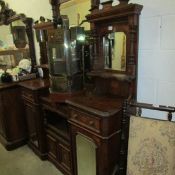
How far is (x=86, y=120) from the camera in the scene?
4.84 feet

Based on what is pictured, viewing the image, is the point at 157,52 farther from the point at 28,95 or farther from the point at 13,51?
the point at 13,51

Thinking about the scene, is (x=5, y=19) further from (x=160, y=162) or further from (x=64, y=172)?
(x=160, y=162)

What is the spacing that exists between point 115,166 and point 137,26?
3.45ft

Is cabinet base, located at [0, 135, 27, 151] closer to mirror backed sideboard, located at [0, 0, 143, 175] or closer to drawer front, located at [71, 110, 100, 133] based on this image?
mirror backed sideboard, located at [0, 0, 143, 175]

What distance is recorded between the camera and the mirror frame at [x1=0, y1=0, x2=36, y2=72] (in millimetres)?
2762

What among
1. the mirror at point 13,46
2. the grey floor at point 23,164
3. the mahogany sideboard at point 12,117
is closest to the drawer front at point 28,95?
the mahogany sideboard at point 12,117

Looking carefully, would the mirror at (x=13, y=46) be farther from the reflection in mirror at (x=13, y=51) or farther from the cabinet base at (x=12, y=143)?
the cabinet base at (x=12, y=143)

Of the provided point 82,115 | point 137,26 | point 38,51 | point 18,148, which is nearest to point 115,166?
point 82,115

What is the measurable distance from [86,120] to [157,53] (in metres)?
0.75

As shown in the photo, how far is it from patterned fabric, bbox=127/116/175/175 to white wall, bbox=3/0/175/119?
0.33 metres

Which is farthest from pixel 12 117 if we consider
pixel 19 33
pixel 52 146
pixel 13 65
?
pixel 19 33

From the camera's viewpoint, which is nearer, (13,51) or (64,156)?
(64,156)

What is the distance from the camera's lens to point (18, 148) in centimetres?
272

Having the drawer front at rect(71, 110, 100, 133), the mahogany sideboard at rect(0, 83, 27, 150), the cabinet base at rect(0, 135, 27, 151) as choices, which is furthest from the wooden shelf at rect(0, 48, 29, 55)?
the drawer front at rect(71, 110, 100, 133)
